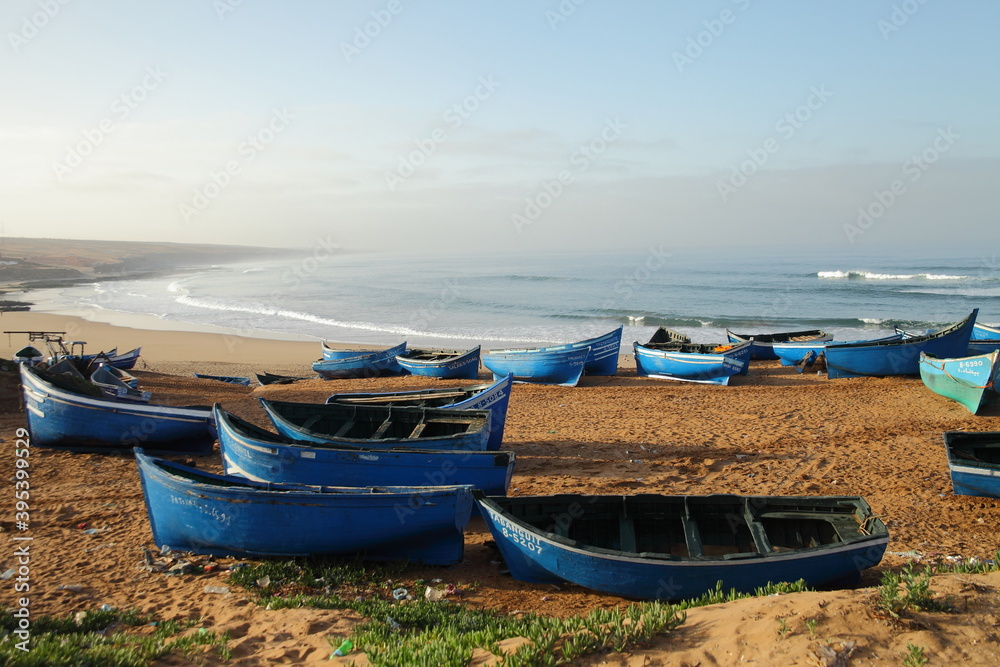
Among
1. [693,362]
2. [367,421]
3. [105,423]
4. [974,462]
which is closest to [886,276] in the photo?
[693,362]

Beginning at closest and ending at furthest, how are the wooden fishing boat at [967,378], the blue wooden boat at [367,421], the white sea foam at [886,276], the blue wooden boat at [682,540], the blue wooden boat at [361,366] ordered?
1. the blue wooden boat at [682,540]
2. the blue wooden boat at [367,421]
3. the wooden fishing boat at [967,378]
4. the blue wooden boat at [361,366]
5. the white sea foam at [886,276]

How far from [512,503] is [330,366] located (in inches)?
634

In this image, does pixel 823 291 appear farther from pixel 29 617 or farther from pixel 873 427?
pixel 29 617

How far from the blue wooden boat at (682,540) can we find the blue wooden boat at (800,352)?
51.6ft

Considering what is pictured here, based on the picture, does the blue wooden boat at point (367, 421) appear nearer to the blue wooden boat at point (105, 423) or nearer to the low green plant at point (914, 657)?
the blue wooden boat at point (105, 423)

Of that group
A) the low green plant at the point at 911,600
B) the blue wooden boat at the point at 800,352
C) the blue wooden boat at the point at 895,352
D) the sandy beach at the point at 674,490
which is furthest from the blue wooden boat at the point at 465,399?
the blue wooden boat at the point at 800,352

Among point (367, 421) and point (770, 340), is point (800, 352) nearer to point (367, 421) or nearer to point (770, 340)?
Result: point (770, 340)

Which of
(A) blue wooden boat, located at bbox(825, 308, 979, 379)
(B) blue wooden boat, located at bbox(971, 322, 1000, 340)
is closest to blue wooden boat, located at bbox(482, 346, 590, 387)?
(A) blue wooden boat, located at bbox(825, 308, 979, 379)

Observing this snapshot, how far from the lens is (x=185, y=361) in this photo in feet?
88.5

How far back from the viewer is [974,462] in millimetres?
8594

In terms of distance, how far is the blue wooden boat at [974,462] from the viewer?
844cm

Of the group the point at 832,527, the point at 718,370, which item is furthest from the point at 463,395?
the point at 718,370

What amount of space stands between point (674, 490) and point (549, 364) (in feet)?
33.0

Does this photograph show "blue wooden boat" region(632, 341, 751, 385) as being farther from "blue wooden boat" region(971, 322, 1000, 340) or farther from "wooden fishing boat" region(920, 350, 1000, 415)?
"blue wooden boat" region(971, 322, 1000, 340)
